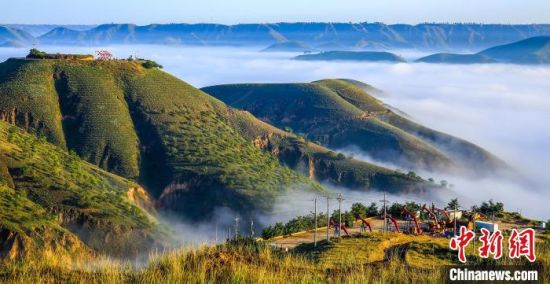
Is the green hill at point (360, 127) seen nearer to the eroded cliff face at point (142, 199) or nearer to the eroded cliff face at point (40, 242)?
the eroded cliff face at point (142, 199)

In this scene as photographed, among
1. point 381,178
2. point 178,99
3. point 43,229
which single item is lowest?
point 43,229

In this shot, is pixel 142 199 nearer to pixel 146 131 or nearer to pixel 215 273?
pixel 146 131

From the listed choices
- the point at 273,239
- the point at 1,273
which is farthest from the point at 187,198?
the point at 1,273

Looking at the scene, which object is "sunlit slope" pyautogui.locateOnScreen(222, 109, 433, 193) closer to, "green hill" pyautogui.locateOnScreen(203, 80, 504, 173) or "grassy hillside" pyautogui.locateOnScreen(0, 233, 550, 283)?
"green hill" pyautogui.locateOnScreen(203, 80, 504, 173)

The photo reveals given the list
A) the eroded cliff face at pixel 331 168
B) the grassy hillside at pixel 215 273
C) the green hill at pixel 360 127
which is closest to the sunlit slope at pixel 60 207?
the eroded cliff face at pixel 331 168

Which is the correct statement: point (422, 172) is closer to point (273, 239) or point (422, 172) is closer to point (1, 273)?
point (273, 239)

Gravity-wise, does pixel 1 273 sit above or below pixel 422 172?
below

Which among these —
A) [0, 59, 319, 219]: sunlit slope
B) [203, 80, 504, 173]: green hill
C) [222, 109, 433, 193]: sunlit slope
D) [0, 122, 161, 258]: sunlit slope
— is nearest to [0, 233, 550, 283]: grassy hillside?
[0, 122, 161, 258]: sunlit slope
